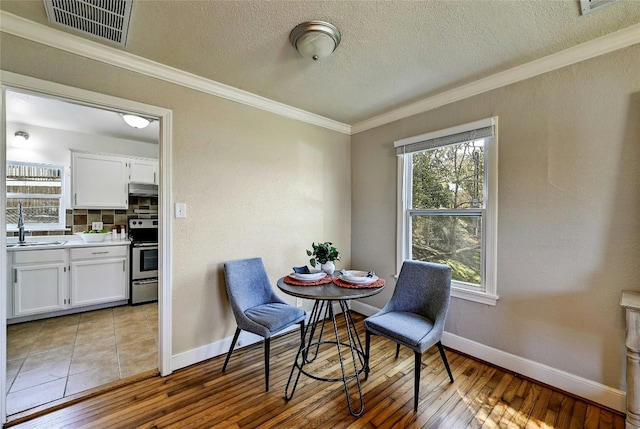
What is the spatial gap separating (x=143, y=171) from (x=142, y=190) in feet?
1.01

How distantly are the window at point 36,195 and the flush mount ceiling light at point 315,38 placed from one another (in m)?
4.01

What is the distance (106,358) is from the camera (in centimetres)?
236

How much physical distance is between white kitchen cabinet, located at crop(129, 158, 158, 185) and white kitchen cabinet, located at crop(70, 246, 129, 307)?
1109 mm

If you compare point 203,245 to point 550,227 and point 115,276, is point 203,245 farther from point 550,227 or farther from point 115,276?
point 550,227

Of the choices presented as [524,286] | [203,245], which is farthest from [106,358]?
[524,286]

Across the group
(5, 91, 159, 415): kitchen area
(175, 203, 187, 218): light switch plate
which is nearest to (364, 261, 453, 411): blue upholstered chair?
(175, 203, 187, 218): light switch plate

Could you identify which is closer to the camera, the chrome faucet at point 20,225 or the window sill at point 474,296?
the window sill at point 474,296

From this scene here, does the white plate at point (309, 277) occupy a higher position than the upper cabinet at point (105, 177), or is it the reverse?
the upper cabinet at point (105, 177)

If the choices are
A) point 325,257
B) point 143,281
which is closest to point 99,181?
point 143,281

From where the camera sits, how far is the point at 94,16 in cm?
154

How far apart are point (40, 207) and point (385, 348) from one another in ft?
15.5

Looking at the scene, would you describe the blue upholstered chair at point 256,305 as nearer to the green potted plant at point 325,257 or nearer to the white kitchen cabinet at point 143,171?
the green potted plant at point 325,257

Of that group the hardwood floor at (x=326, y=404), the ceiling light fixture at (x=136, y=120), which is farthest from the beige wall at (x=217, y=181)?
the ceiling light fixture at (x=136, y=120)

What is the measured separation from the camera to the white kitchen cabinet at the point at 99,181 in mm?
3740
